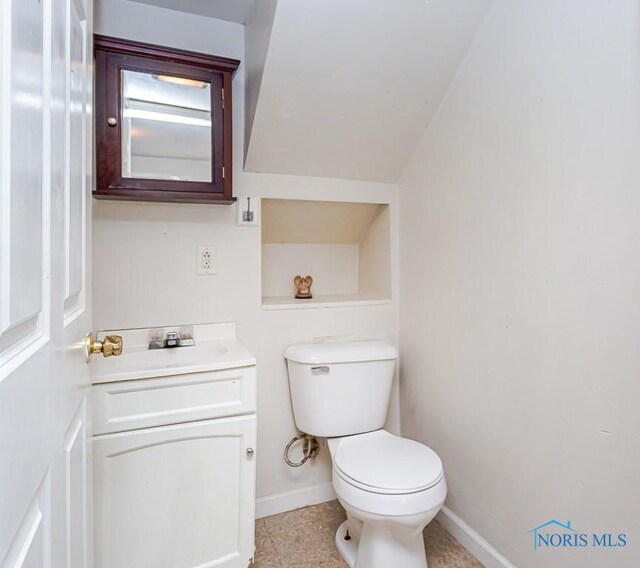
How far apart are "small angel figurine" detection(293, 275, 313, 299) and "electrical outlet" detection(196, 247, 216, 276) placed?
1.57 ft

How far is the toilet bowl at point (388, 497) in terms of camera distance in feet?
4.03

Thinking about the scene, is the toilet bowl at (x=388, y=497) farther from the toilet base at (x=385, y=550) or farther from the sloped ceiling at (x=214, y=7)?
the sloped ceiling at (x=214, y=7)

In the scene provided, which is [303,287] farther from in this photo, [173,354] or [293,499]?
[293,499]

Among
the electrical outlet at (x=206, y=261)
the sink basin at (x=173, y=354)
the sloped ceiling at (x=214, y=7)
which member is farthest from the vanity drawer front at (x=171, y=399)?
the sloped ceiling at (x=214, y=7)

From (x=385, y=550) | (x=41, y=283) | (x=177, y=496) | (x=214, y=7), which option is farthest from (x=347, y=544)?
(x=214, y=7)

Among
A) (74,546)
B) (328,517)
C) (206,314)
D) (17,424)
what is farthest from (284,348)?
(17,424)

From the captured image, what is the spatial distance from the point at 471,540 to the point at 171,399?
124 centimetres

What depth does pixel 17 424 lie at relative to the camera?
0.42 meters

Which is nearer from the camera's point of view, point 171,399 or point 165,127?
point 171,399

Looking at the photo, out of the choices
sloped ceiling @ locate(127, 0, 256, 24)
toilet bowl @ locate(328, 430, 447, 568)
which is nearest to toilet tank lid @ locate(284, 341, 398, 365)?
toilet bowl @ locate(328, 430, 447, 568)

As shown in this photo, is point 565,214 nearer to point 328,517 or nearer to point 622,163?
point 622,163

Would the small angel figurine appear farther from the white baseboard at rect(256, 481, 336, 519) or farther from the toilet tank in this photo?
the white baseboard at rect(256, 481, 336, 519)

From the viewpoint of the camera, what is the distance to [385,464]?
1.38 meters

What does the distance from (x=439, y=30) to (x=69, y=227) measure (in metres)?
1.38
